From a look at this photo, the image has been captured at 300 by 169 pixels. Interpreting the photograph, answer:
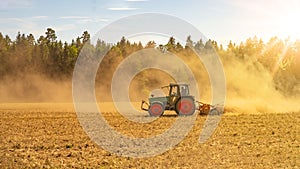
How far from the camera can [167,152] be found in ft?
42.4

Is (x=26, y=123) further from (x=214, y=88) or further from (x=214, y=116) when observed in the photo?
(x=214, y=88)

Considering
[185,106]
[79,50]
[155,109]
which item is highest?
[79,50]

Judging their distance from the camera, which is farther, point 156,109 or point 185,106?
point 156,109

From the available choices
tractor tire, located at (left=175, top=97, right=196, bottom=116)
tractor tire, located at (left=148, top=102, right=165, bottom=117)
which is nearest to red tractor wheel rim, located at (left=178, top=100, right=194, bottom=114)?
tractor tire, located at (left=175, top=97, right=196, bottom=116)

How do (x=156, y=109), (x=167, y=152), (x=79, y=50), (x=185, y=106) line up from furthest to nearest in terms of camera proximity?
(x=79, y=50), (x=156, y=109), (x=185, y=106), (x=167, y=152)

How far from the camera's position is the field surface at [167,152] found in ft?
37.2

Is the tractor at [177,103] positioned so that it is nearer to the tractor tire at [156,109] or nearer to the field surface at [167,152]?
the tractor tire at [156,109]

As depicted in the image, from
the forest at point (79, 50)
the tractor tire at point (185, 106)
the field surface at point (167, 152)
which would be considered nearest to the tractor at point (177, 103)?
the tractor tire at point (185, 106)

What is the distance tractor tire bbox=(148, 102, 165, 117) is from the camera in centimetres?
2392

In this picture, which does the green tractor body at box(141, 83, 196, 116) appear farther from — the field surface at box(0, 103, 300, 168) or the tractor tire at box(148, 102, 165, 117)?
the field surface at box(0, 103, 300, 168)

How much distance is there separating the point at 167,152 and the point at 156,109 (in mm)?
11092

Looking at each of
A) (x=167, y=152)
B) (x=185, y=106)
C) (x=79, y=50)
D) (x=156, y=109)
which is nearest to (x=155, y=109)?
(x=156, y=109)

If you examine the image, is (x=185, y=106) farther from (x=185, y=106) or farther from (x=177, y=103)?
(x=177, y=103)

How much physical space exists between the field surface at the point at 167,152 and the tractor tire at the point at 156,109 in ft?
11.4
